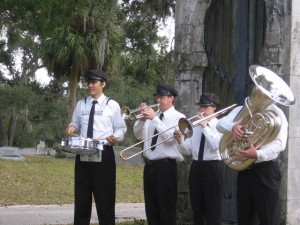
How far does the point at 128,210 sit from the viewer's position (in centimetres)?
1427

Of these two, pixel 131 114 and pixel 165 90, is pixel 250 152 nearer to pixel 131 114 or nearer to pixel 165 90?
pixel 165 90

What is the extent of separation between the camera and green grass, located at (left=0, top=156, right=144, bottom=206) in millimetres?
15562

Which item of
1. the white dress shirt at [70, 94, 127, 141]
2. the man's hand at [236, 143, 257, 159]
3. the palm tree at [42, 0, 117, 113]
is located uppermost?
the palm tree at [42, 0, 117, 113]

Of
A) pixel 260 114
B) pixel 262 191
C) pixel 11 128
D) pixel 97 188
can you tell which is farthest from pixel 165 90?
pixel 11 128

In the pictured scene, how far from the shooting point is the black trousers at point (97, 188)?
8.08m

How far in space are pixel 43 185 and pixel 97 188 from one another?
9610 millimetres

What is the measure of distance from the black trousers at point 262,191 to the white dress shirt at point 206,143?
101cm

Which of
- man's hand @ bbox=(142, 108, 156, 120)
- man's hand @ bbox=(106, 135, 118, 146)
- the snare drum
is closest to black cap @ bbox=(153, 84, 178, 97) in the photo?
man's hand @ bbox=(142, 108, 156, 120)

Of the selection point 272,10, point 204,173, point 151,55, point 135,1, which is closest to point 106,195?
point 204,173

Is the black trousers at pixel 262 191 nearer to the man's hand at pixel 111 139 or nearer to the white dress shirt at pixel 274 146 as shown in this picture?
the white dress shirt at pixel 274 146

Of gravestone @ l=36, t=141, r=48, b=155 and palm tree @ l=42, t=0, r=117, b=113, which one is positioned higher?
palm tree @ l=42, t=0, r=117, b=113

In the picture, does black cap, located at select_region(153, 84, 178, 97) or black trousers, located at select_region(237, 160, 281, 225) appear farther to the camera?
black cap, located at select_region(153, 84, 178, 97)

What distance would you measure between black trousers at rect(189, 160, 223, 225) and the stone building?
0.78 meters

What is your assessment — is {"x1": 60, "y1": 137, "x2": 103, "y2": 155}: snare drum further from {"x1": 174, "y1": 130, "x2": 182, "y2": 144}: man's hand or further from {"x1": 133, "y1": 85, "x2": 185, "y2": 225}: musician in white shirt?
{"x1": 174, "y1": 130, "x2": 182, "y2": 144}: man's hand
